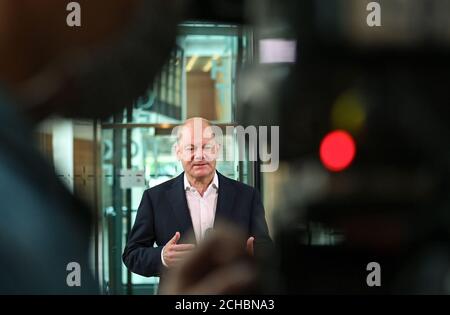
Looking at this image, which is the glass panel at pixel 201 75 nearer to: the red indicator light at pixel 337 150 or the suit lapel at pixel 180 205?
the suit lapel at pixel 180 205

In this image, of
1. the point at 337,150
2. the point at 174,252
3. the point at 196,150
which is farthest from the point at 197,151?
the point at 337,150

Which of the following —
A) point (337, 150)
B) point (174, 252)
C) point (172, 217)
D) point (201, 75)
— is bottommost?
point (174, 252)

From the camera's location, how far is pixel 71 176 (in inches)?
93.7

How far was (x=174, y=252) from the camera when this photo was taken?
2400 mm

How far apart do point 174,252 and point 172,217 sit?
136 mm

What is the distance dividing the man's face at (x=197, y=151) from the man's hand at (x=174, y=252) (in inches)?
10.7

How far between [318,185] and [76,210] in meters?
0.94

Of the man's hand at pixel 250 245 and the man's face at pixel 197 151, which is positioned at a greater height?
the man's face at pixel 197 151

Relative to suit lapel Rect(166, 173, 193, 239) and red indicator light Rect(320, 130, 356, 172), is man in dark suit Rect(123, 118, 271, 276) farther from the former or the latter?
red indicator light Rect(320, 130, 356, 172)

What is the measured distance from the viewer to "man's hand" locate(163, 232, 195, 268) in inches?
94.3

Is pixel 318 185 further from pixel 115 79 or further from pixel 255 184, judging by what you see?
pixel 115 79

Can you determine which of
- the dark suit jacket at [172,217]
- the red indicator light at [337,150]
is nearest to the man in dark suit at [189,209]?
the dark suit jacket at [172,217]

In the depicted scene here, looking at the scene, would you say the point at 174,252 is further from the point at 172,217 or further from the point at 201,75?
the point at 201,75

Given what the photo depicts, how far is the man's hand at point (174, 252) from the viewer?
94.3 inches
